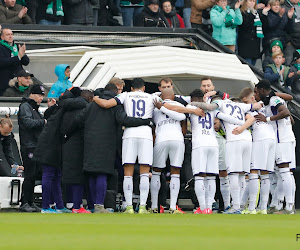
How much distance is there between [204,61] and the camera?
68.9 ft

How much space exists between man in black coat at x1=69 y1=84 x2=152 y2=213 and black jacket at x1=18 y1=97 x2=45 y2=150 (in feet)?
3.36

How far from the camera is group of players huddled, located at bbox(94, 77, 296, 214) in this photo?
46.8ft

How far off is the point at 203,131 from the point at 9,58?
232 inches

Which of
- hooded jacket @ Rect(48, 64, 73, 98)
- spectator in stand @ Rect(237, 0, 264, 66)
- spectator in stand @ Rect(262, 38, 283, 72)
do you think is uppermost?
spectator in stand @ Rect(237, 0, 264, 66)

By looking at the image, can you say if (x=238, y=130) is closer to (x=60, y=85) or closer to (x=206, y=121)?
(x=206, y=121)

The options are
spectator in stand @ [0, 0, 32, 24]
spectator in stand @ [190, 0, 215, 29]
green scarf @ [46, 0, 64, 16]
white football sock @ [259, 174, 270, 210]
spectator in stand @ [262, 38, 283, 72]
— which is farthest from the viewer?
spectator in stand @ [190, 0, 215, 29]

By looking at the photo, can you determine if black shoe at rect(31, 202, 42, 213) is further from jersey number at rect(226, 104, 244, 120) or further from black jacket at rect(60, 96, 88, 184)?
jersey number at rect(226, 104, 244, 120)

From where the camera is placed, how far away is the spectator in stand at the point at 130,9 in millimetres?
22516

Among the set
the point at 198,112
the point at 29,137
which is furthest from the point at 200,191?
the point at 29,137

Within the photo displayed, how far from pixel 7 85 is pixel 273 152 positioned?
20.6 ft

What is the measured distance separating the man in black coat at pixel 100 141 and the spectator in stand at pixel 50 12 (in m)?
7.36

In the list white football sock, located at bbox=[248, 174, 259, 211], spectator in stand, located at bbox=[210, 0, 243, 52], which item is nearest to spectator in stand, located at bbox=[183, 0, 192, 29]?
spectator in stand, located at bbox=[210, 0, 243, 52]

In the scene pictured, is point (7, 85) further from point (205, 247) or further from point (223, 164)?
point (205, 247)

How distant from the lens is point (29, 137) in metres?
15.1
